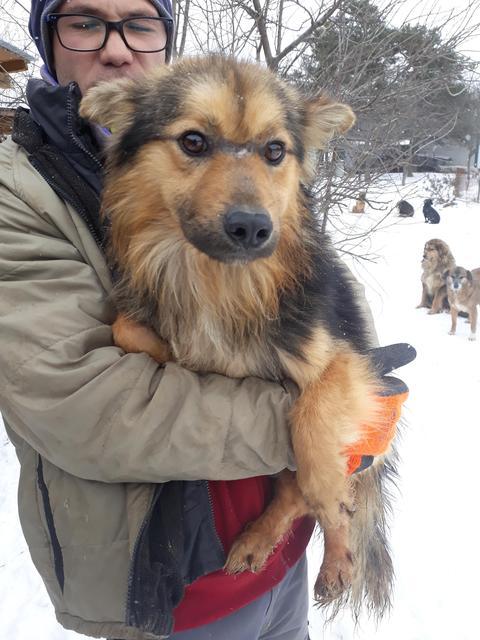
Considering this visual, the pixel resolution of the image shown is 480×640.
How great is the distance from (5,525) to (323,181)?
14.6ft

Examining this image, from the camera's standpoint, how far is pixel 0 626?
3.43 m

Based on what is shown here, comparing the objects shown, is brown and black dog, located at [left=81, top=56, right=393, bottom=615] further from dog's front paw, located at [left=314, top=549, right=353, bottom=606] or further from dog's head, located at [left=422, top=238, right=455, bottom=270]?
dog's head, located at [left=422, top=238, right=455, bottom=270]

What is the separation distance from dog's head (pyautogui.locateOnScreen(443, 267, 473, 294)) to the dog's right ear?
8.70m

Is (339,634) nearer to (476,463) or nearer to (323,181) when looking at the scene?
(476,463)

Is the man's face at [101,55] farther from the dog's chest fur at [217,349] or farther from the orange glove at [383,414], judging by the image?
the orange glove at [383,414]

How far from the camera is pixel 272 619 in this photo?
1907mm

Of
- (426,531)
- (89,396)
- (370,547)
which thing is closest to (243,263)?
(89,396)

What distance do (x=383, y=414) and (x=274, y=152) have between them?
1057 mm

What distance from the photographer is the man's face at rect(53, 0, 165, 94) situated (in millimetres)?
1897

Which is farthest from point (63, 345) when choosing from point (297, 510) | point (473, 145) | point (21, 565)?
point (473, 145)

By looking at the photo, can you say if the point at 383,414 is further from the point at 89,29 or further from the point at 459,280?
the point at 459,280

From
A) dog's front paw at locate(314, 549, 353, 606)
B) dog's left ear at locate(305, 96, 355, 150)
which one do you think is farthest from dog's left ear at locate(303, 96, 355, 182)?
dog's front paw at locate(314, 549, 353, 606)

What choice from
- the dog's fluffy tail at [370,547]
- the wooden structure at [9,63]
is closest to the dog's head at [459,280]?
the wooden structure at [9,63]

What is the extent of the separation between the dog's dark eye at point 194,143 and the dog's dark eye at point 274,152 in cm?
23
